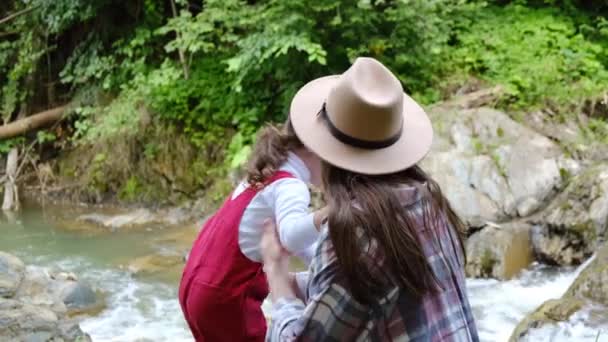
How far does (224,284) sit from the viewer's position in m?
1.82

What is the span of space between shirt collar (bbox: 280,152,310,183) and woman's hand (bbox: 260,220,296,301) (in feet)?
0.58

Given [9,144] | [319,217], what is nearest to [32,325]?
[319,217]

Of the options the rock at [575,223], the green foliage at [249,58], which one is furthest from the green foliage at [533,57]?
the rock at [575,223]

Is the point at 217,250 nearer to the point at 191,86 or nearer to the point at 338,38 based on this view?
the point at 338,38

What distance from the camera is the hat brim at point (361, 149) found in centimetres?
144

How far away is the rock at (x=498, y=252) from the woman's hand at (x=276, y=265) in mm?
4833

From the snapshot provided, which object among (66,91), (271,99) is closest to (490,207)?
(271,99)

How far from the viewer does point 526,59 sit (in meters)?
8.55

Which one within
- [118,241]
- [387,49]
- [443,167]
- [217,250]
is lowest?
[118,241]

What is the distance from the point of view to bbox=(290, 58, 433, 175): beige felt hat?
1454 millimetres

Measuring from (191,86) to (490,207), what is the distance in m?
4.90

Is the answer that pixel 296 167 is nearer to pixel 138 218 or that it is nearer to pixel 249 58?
pixel 249 58

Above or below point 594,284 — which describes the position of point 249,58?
above

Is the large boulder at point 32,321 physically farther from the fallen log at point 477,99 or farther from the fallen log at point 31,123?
the fallen log at point 31,123
